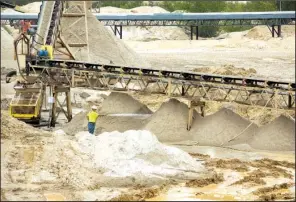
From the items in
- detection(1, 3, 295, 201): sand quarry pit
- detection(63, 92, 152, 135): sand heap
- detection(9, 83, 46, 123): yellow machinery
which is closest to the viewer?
detection(1, 3, 295, 201): sand quarry pit

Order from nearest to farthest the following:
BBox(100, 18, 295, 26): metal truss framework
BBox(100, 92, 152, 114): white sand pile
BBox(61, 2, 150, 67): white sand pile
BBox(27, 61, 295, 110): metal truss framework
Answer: BBox(27, 61, 295, 110): metal truss framework < BBox(100, 92, 152, 114): white sand pile < BBox(61, 2, 150, 67): white sand pile < BBox(100, 18, 295, 26): metal truss framework

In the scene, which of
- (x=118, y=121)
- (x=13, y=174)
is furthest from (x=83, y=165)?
(x=118, y=121)

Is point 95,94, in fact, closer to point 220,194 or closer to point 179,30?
point 220,194

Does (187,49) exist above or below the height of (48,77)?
below

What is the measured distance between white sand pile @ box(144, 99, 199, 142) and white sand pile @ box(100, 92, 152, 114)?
1.42 meters

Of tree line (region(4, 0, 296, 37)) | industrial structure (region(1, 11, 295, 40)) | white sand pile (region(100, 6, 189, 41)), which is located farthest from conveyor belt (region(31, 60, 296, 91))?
white sand pile (region(100, 6, 189, 41))

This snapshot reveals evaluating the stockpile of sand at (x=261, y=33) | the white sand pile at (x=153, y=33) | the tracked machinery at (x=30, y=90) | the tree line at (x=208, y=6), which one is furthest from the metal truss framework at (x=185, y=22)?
the tracked machinery at (x=30, y=90)

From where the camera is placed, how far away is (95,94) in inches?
1606

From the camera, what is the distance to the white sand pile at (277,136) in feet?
86.1

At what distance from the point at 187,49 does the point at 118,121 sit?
128ft

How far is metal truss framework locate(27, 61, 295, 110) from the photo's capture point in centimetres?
2736

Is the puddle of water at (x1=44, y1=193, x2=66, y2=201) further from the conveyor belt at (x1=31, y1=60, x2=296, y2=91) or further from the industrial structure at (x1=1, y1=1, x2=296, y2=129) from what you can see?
the conveyor belt at (x1=31, y1=60, x2=296, y2=91)

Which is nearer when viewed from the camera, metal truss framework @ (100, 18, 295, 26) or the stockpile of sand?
the stockpile of sand

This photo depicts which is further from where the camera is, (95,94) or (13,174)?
(95,94)
